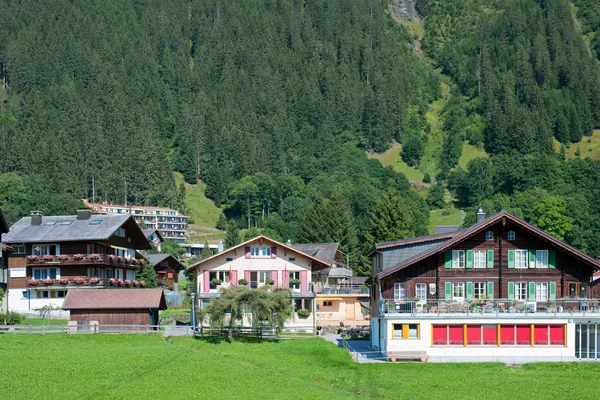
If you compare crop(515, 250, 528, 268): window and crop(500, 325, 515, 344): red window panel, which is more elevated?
crop(515, 250, 528, 268): window

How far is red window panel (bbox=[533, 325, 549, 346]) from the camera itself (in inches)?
2493

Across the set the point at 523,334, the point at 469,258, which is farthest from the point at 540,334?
the point at 469,258

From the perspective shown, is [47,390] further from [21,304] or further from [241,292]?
[21,304]

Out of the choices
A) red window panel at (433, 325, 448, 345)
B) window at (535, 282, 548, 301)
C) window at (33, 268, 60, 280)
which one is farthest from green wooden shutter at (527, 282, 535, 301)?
window at (33, 268, 60, 280)

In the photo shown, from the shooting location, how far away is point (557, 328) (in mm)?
63500

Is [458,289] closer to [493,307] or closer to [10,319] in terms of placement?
[493,307]

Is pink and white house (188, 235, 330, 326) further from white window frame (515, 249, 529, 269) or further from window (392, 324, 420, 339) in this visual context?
window (392, 324, 420, 339)

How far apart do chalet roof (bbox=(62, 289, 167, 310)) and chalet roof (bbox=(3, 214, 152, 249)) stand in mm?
14086

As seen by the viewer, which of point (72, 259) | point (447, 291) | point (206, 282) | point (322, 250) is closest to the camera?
point (447, 291)

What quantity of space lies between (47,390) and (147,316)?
1067 inches

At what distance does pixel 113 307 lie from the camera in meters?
74.1

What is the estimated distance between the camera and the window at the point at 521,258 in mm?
68500

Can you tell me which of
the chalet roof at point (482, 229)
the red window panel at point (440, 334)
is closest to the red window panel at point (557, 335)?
the chalet roof at point (482, 229)

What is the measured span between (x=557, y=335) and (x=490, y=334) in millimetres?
3945
